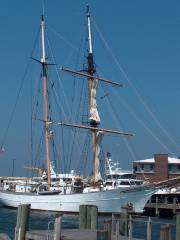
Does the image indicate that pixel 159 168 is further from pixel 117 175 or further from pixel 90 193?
pixel 90 193

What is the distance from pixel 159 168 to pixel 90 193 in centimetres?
2625

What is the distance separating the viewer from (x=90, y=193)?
64.6 m

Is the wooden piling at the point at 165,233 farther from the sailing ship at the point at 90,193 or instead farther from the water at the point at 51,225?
the sailing ship at the point at 90,193

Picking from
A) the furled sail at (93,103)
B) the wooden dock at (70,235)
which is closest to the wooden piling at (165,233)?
the wooden dock at (70,235)

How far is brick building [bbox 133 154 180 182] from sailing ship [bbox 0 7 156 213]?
51.8 feet

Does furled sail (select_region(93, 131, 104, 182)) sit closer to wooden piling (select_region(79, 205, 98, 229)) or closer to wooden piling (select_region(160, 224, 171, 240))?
wooden piling (select_region(79, 205, 98, 229))

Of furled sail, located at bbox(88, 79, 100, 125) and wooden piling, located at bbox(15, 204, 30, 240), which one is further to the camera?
furled sail, located at bbox(88, 79, 100, 125)

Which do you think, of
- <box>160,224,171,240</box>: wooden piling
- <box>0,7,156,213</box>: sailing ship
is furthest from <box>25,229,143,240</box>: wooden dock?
<box>0,7,156,213</box>: sailing ship

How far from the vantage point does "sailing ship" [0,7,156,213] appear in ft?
213

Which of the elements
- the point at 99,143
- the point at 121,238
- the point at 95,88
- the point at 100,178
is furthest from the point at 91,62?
the point at 121,238

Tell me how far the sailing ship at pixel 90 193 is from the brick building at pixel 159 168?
622 inches

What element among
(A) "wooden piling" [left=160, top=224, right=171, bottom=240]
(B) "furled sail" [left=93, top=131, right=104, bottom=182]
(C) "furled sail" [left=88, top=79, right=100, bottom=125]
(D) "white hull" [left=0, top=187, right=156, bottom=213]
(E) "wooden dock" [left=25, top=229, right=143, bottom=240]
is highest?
(C) "furled sail" [left=88, top=79, right=100, bottom=125]

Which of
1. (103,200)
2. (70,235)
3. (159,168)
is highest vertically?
(159,168)

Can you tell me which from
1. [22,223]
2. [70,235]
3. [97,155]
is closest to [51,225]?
[22,223]
